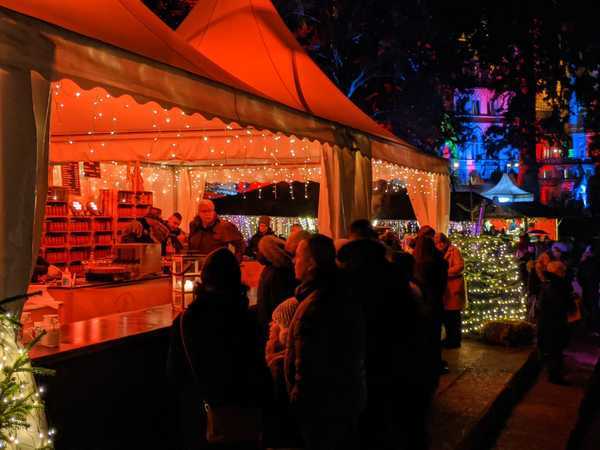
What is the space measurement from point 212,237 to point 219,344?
14.9ft

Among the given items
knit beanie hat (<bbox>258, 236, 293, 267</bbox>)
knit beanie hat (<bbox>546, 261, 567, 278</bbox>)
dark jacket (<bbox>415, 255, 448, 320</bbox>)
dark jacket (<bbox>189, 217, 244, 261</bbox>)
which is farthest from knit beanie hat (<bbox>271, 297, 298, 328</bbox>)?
knit beanie hat (<bbox>546, 261, 567, 278</bbox>)

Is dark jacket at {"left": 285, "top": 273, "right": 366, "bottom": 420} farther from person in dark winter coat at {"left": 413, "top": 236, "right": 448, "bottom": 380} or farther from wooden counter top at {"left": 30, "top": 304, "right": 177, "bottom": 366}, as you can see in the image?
person in dark winter coat at {"left": 413, "top": 236, "right": 448, "bottom": 380}

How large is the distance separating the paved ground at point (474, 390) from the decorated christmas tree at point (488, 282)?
0.68 metres

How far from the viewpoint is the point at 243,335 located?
3873 mm

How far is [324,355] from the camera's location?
4.09m

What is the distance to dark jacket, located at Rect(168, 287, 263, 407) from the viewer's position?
12.5ft

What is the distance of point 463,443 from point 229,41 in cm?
602

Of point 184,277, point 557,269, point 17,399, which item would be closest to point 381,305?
point 184,277

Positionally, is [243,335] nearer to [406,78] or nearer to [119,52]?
[119,52]

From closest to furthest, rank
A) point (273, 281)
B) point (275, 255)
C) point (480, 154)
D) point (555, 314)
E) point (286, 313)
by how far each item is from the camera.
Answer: point (286, 313) → point (273, 281) → point (275, 255) → point (555, 314) → point (480, 154)

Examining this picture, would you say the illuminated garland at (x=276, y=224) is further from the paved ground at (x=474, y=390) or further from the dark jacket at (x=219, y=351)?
the dark jacket at (x=219, y=351)

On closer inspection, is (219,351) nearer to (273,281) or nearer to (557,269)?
(273,281)

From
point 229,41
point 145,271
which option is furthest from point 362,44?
point 145,271

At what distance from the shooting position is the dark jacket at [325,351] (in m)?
4.07
